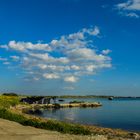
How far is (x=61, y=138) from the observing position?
950 inches

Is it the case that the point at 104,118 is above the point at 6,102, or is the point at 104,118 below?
below

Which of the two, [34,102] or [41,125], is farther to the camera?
[34,102]

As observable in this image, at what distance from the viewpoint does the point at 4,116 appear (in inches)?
1555

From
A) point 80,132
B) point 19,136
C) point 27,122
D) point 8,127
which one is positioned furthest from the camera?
point 27,122

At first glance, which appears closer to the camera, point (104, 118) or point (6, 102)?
point (104, 118)

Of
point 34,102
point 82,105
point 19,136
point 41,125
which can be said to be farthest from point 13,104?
point 19,136

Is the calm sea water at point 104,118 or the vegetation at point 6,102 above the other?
the vegetation at point 6,102

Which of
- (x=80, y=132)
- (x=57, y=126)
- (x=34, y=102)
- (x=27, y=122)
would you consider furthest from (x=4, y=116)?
(x=34, y=102)

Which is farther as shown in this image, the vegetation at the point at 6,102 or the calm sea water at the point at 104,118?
the vegetation at the point at 6,102

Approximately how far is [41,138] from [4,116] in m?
16.4

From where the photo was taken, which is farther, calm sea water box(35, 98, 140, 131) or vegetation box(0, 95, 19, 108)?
vegetation box(0, 95, 19, 108)

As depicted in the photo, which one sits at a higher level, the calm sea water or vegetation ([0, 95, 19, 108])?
vegetation ([0, 95, 19, 108])

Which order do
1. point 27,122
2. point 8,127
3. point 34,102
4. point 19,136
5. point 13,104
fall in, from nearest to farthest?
point 19,136, point 8,127, point 27,122, point 13,104, point 34,102

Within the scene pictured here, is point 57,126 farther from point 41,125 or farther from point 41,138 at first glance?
point 41,138
